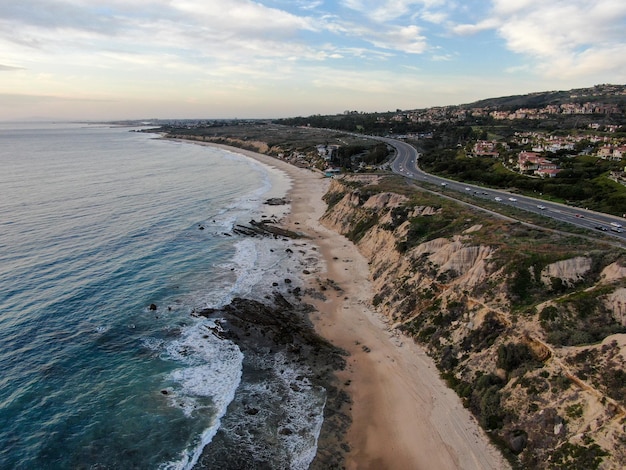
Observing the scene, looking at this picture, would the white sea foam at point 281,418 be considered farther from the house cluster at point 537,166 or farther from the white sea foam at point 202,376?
the house cluster at point 537,166

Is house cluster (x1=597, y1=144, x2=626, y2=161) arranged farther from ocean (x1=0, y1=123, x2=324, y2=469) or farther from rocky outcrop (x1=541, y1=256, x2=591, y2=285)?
ocean (x1=0, y1=123, x2=324, y2=469)

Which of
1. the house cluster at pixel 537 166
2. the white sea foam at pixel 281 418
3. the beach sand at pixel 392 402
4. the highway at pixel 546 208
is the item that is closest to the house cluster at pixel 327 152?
the highway at pixel 546 208

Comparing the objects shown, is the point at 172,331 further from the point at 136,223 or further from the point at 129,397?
the point at 136,223

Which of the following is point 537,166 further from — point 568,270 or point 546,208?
→ point 568,270

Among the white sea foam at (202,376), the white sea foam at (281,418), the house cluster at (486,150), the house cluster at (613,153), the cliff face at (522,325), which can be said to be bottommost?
the white sea foam at (281,418)

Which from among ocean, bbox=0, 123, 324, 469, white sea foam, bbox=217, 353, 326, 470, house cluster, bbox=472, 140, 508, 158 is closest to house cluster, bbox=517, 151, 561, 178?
house cluster, bbox=472, 140, 508, 158
